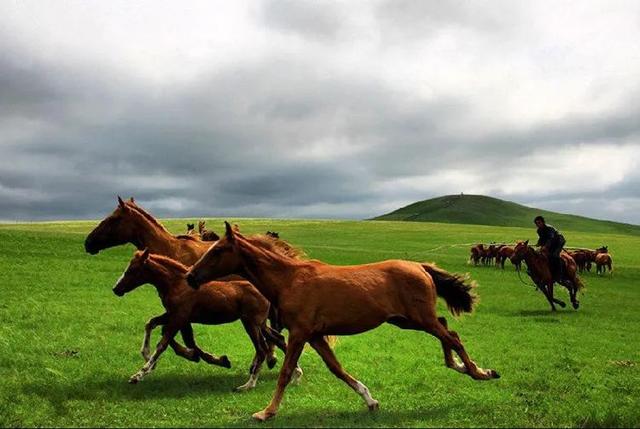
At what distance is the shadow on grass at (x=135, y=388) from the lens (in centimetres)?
939

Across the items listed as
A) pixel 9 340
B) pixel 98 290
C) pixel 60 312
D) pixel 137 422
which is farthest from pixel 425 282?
pixel 98 290

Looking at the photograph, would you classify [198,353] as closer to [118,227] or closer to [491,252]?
[118,227]

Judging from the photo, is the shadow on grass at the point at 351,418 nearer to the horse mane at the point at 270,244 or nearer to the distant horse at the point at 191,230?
the horse mane at the point at 270,244

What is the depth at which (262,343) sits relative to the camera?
11344 millimetres

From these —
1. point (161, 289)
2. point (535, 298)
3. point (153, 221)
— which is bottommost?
point (535, 298)

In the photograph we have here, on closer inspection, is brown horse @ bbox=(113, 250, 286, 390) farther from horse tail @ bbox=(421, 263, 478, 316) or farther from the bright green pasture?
horse tail @ bbox=(421, 263, 478, 316)

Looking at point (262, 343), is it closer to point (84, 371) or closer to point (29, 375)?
point (84, 371)

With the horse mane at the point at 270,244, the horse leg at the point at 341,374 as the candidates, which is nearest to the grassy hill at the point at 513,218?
the horse mane at the point at 270,244

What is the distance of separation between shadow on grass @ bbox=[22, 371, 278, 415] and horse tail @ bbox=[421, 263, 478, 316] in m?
3.70

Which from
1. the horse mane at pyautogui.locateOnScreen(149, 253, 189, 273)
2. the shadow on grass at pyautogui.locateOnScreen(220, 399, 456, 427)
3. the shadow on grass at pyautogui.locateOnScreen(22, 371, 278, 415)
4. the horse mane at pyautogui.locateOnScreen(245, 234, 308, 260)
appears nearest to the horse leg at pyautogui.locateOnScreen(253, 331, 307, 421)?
the shadow on grass at pyautogui.locateOnScreen(220, 399, 456, 427)

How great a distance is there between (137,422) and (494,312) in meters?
18.7

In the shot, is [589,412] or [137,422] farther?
[589,412]

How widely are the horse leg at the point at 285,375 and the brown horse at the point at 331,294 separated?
0.02 meters

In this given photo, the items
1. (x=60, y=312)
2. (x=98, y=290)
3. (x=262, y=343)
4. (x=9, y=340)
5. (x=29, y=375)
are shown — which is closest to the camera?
(x=29, y=375)
